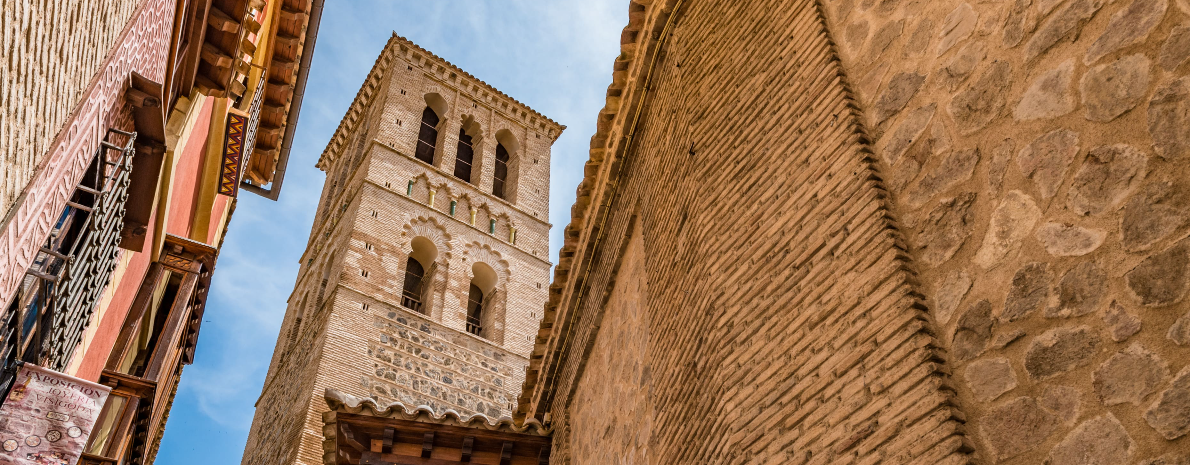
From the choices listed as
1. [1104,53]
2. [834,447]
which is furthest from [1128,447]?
[1104,53]

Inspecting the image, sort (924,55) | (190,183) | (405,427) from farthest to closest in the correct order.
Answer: (190,183)
(405,427)
(924,55)

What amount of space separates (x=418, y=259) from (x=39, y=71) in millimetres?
14560

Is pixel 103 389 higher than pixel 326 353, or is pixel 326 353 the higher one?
pixel 326 353

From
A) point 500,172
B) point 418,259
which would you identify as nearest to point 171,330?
point 418,259

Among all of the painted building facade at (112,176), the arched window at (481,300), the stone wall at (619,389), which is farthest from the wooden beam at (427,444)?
the arched window at (481,300)

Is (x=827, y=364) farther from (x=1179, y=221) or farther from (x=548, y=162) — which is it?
(x=548, y=162)

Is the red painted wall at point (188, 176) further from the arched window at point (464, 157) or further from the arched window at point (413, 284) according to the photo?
the arched window at point (464, 157)

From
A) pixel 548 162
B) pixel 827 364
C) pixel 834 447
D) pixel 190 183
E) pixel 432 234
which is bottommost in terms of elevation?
pixel 834 447

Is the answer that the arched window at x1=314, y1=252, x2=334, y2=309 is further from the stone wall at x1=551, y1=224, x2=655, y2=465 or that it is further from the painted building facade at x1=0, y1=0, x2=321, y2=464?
the stone wall at x1=551, y1=224, x2=655, y2=465

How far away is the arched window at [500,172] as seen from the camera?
2041 centimetres

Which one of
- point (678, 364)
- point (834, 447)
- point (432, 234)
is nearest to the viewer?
point (834, 447)

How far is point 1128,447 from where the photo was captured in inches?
76.7

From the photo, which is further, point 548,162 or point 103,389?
point 548,162

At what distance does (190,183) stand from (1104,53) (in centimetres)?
813
